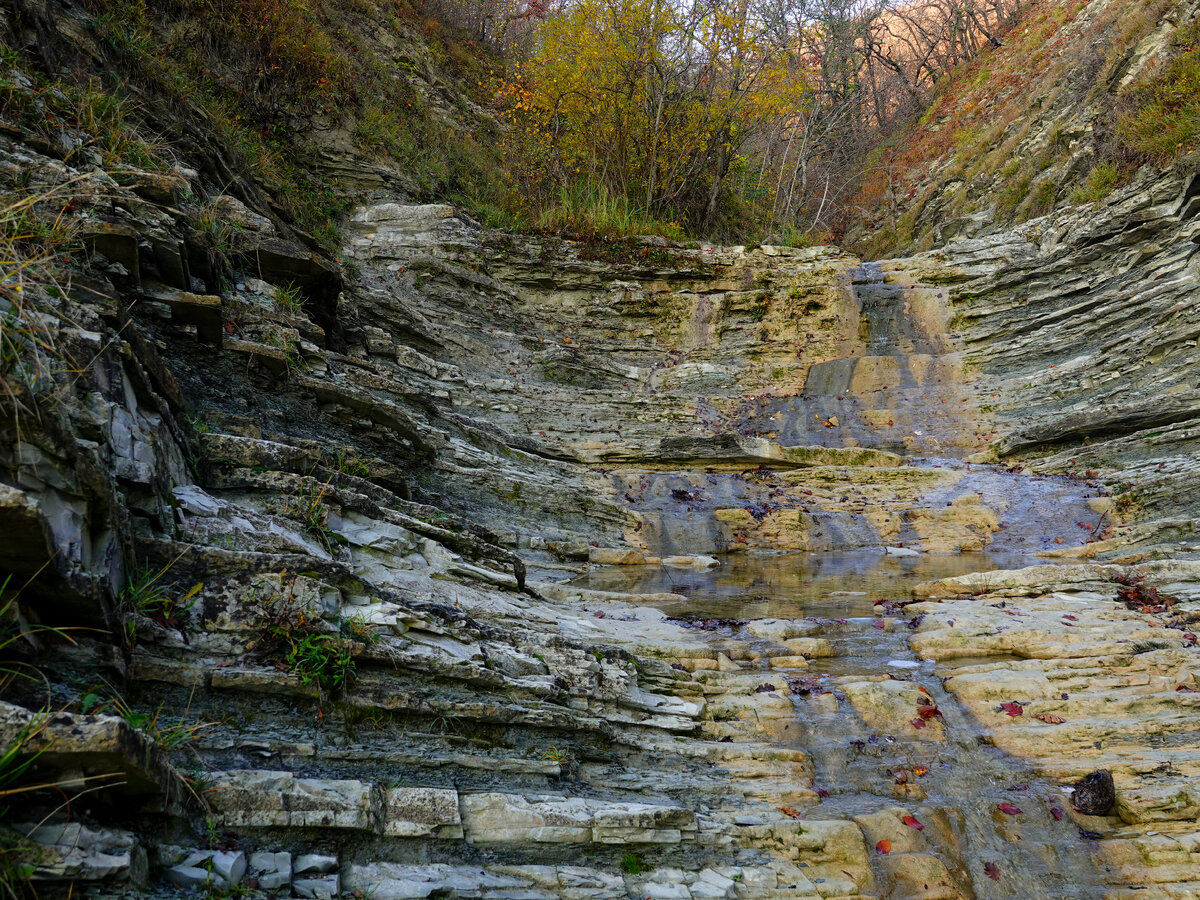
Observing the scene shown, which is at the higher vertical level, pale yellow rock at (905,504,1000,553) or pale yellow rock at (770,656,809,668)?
pale yellow rock at (905,504,1000,553)

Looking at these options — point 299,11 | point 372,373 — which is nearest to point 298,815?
point 372,373

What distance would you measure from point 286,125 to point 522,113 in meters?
6.69

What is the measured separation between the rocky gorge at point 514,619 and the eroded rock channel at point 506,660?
0.07 ft

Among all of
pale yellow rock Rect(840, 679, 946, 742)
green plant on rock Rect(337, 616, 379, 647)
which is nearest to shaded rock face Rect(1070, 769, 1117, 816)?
pale yellow rock Rect(840, 679, 946, 742)

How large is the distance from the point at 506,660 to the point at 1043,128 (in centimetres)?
2211

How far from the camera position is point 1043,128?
1936 cm

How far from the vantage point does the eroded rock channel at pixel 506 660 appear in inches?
108

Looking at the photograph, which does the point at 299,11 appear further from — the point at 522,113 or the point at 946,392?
the point at 946,392

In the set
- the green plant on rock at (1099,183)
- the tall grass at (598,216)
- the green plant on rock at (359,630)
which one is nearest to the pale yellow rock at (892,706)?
the green plant on rock at (359,630)

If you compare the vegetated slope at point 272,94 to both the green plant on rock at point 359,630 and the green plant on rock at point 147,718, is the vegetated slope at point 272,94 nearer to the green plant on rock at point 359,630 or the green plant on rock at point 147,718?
the green plant on rock at point 359,630

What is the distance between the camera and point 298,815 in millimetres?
2791

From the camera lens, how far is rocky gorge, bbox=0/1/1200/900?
2.74 metres

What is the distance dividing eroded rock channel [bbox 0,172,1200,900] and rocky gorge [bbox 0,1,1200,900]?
0.07ft

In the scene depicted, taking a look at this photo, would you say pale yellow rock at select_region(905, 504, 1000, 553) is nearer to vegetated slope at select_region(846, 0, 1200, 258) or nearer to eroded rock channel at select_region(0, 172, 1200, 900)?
eroded rock channel at select_region(0, 172, 1200, 900)
